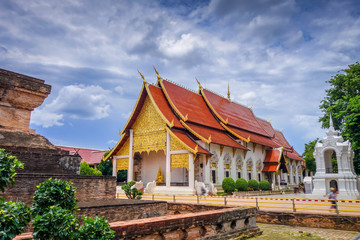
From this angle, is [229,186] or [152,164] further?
[152,164]

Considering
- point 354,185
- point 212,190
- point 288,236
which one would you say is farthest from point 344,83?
point 288,236

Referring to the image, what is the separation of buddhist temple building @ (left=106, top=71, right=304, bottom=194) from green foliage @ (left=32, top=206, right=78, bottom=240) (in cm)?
1393

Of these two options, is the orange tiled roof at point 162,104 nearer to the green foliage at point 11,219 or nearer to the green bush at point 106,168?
the green bush at point 106,168

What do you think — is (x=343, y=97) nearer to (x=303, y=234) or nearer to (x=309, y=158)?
(x=309, y=158)

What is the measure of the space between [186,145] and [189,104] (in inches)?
207

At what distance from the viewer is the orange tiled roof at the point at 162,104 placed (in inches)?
736

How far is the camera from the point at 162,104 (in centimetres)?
1969

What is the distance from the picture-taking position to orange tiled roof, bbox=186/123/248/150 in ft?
61.1

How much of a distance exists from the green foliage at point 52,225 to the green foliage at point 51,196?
0.71 ft

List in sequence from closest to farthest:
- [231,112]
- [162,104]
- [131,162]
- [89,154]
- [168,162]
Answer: [168,162] < [162,104] < [131,162] < [231,112] < [89,154]

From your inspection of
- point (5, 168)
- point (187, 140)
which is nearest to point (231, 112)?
point (187, 140)

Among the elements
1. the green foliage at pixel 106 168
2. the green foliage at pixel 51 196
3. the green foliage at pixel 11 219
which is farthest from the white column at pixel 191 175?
the green foliage at pixel 11 219

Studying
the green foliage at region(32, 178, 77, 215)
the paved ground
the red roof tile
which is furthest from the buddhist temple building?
the green foliage at region(32, 178, 77, 215)

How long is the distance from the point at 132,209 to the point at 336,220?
503 centimetres
